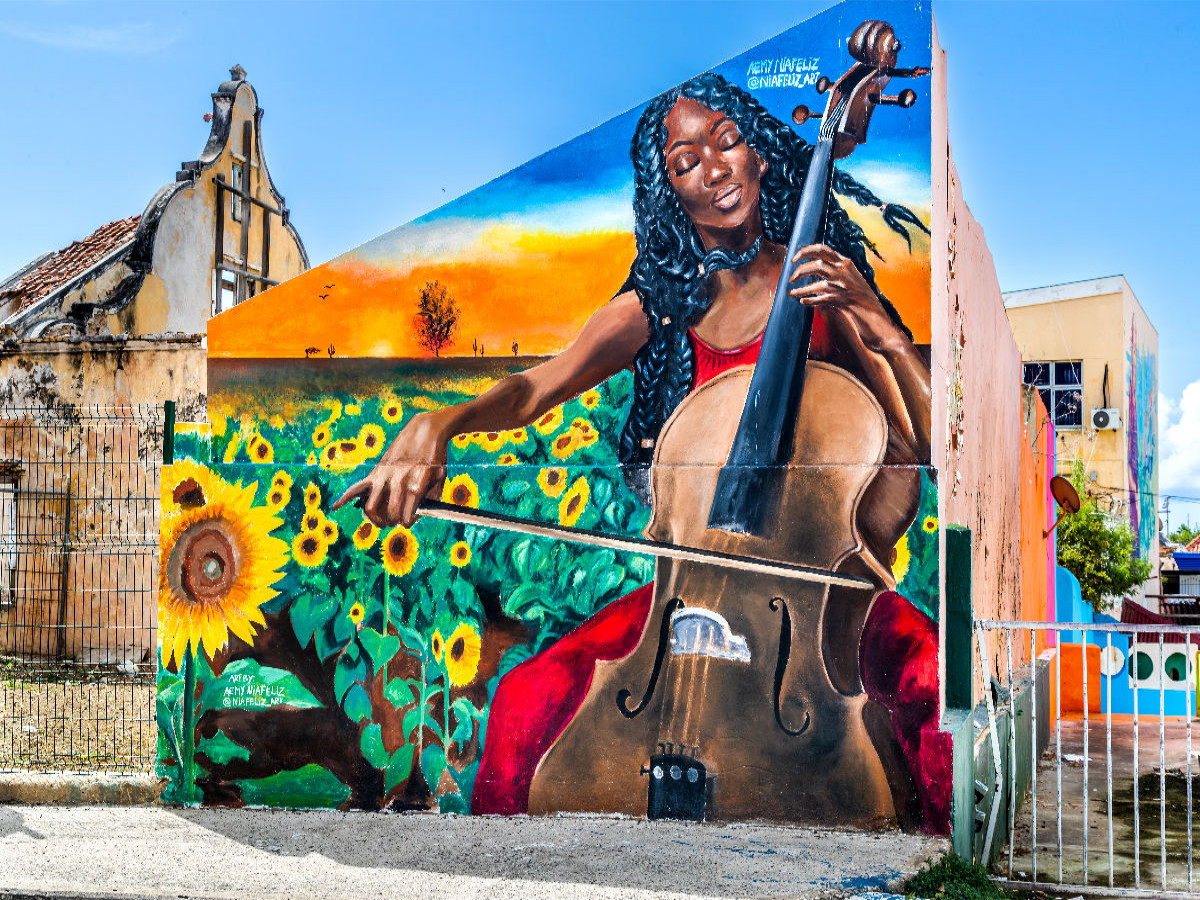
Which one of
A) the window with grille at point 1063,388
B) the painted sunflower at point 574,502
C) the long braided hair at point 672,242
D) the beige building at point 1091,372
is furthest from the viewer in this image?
the window with grille at point 1063,388

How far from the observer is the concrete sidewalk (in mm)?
5816

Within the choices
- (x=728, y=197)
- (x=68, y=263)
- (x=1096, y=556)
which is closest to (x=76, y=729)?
(x=728, y=197)

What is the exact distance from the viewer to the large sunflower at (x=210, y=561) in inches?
302

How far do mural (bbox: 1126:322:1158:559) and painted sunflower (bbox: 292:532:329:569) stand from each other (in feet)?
75.0

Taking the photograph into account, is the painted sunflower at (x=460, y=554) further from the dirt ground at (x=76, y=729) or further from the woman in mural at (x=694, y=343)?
the dirt ground at (x=76, y=729)

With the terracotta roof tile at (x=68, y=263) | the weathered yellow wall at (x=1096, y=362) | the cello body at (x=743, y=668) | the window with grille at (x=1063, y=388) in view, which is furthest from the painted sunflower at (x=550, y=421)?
the window with grille at (x=1063, y=388)

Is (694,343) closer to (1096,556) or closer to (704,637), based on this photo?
(704,637)

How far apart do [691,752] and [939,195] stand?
3.58m

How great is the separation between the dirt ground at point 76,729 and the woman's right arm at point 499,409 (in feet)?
8.74

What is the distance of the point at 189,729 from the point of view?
302 inches

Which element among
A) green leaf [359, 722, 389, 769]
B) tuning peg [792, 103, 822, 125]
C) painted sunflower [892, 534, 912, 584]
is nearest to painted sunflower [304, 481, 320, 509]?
green leaf [359, 722, 389, 769]

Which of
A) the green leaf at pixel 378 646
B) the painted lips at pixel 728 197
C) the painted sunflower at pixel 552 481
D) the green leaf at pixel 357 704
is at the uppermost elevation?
the painted lips at pixel 728 197

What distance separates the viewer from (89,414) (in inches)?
566

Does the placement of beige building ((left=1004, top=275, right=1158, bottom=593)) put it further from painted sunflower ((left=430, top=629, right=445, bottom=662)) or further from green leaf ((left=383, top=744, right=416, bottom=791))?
green leaf ((left=383, top=744, right=416, bottom=791))
